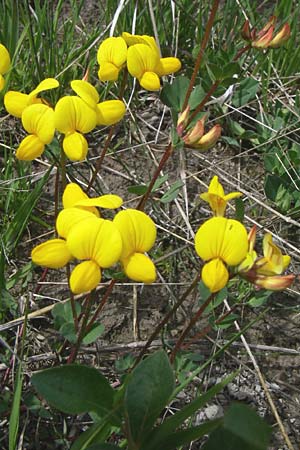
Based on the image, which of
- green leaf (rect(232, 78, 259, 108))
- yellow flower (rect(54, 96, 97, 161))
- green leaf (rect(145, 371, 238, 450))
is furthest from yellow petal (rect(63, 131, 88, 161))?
green leaf (rect(232, 78, 259, 108))

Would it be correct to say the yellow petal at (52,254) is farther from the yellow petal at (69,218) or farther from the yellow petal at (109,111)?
the yellow petal at (109,111)

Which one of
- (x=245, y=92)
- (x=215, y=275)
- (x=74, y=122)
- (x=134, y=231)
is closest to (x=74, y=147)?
(x=74, y=122)

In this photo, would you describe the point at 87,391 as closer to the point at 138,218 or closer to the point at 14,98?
the point at 138,218

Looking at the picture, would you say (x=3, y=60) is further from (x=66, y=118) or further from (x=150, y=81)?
(x=150, y=81)

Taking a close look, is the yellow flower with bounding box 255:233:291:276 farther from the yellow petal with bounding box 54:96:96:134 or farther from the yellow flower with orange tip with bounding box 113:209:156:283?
the yellow petal with bounding box 54:96:96:134

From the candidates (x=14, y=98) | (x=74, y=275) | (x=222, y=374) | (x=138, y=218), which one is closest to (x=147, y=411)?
(x=74, y=275)
